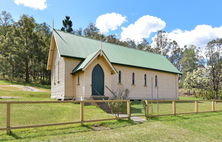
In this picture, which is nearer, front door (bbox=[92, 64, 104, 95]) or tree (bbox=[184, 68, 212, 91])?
front door (bbox=[92, 64, 104, 95])

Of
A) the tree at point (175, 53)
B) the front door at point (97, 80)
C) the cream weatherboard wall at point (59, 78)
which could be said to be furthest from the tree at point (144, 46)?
the front door at point (97, 80)

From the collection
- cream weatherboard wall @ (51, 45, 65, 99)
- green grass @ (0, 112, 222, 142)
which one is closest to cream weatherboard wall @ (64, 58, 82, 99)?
cream weatherboard wall @ (51, 45, 65, 99)

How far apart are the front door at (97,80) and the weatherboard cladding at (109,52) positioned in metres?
1.88

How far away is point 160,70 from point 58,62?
1382 cm

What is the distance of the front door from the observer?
1588cm

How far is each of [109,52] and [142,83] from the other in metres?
5.96

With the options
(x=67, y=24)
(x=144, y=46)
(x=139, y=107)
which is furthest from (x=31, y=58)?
(x=144, y=46)

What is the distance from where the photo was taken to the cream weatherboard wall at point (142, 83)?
67.7 feet

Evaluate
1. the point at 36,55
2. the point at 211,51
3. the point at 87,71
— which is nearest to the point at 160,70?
the point at 87,71

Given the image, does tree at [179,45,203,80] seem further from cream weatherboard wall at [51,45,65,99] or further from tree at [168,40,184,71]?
cream weatherboard wall at [51,45,65,99]

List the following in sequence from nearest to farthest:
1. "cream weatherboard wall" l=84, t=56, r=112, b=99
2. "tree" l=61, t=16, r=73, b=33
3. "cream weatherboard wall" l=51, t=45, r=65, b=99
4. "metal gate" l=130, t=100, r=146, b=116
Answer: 1. "metal gate" l=130, t=100, r=146, b=116
2. "cream weatherboard wall" l=84, t=56, r=112, b=99
3. "cream weatherboard wall" l=51, t=45, r=65, b=99
4. "tree" l=61, t=16, r=73, b=33

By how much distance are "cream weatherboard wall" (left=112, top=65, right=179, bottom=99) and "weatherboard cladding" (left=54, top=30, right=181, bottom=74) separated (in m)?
0.69

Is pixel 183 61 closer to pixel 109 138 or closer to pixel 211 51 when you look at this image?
pixel 211 51

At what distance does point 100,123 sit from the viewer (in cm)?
916
